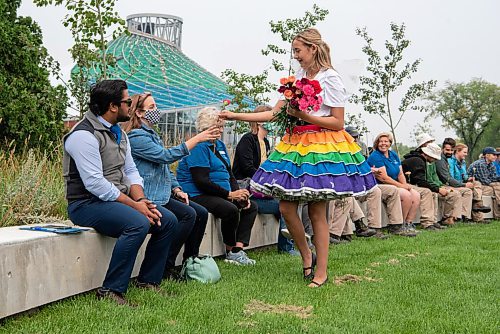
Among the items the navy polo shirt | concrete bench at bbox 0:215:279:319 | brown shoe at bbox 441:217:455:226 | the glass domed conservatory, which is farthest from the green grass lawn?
the glass domed conservatory

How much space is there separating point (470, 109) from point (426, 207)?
38.2 m

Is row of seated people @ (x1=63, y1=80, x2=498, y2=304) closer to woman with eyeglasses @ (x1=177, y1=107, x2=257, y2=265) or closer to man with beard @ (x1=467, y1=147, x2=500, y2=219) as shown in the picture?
woman with eyeglasses @ (x1=177, y1=107, x2=257, y2=265)

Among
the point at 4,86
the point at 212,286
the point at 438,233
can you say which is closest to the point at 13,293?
the point at 212,286

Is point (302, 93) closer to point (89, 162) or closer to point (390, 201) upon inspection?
point (89, 162)

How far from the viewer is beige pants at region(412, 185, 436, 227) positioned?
11203mm

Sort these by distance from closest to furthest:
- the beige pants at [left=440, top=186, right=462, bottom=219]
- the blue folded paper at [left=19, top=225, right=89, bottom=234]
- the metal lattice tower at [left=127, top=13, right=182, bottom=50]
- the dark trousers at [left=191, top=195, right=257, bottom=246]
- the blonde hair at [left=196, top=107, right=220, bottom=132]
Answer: the blue folded paper at [left=19, top=225, right=89, bottom=234] → the blonde hair at [left=196, top=107, right=220, bottom=132] → the dark trousers at [left=191, top=195, right=257, bottom=246] → the beige pants at [left=440, top=186, right=462, bottom=219] → the metal lattice tower at [left=127, top=13, right=182, bottom=50]

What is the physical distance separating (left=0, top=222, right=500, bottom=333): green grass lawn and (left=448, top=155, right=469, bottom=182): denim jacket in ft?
21.5

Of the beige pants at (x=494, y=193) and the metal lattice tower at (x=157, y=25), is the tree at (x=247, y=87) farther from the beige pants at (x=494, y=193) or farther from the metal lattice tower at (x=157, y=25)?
the metal lattice tower at (x=157, y=25)

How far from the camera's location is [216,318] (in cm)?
412

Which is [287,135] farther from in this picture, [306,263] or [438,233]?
[438,233]

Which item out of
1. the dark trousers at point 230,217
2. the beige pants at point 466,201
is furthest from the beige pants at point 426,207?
the dark trousers at point 230,217

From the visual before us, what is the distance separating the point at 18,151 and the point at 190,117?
34.2m

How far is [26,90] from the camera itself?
10484 mm

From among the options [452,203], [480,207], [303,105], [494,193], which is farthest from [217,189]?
[494,193]
